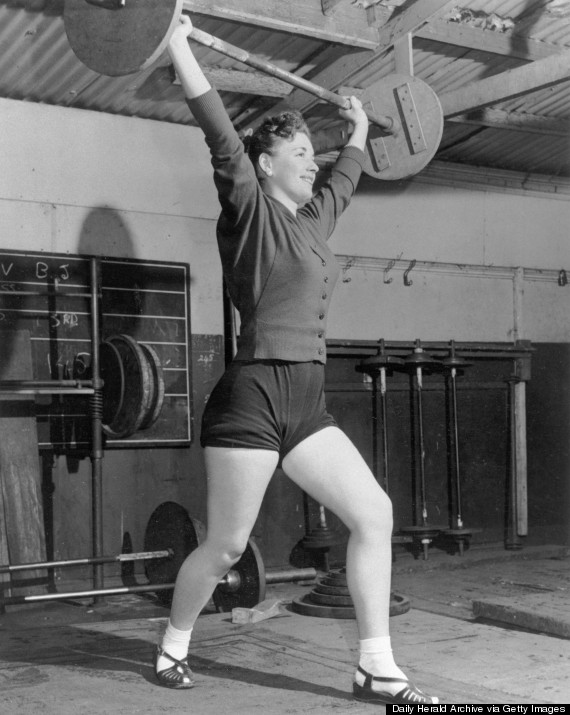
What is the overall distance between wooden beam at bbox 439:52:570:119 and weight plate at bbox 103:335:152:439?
6.00 feet

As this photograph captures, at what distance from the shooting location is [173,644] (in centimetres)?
241

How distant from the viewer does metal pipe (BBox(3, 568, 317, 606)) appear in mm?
3518

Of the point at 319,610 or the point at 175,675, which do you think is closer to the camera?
the point at 175,675

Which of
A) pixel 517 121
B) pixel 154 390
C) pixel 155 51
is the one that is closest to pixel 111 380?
pixel 154 390

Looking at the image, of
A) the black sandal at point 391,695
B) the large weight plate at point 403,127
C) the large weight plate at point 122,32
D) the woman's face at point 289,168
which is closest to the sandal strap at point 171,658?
the black sandal at point 391,695

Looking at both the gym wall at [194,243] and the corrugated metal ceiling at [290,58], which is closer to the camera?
the corrugated metal ceiling at [290,58]

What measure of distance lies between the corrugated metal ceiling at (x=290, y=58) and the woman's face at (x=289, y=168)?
155 cm

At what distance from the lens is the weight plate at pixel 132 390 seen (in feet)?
12.9

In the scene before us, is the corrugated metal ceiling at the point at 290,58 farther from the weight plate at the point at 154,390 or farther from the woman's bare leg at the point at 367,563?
the woman's bare leg at the point at 367,563

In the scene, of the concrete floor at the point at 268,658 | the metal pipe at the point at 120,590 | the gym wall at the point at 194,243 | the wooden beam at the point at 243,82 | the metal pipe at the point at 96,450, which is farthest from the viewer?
the gym wall at the point at 194,243

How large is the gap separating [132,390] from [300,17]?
177cm

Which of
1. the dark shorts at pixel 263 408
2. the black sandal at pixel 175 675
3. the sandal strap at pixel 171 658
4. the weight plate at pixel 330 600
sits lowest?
the weight plate at pixel 330 600

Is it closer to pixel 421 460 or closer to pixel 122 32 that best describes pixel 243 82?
pixel 122 32

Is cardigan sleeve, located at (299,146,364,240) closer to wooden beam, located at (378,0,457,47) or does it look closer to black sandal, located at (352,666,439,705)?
black sandal, located at (352,666,439,705)
